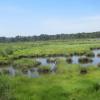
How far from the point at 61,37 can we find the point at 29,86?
172518mm

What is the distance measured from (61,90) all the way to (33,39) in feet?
568

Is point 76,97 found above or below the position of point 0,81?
below

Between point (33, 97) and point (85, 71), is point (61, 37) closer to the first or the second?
point (85, 71)

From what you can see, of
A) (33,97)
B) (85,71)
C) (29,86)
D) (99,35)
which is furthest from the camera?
(99,35)

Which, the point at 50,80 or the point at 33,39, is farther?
the point at 33,39

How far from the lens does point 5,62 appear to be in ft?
190

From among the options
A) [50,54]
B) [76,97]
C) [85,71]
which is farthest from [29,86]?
[50,54]

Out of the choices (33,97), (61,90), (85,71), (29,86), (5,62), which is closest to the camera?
(33,97)

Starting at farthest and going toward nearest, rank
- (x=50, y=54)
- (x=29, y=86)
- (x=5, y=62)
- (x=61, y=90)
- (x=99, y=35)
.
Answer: (x=99, y=35), (x=50, y=54), (x=5, y=62), (x=29, y=86), (x=61, y=90)

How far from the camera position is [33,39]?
196m

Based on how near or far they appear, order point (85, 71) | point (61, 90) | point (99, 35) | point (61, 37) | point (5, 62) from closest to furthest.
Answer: point (61, 90) < point (85, 71) < point (5, 62) < point (99, 35) < point (61, 37)

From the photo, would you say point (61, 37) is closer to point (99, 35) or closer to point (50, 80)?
point (99, 35)

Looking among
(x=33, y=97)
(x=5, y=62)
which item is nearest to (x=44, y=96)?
(x=33, y=97)

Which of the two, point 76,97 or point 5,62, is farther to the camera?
point 5,62
